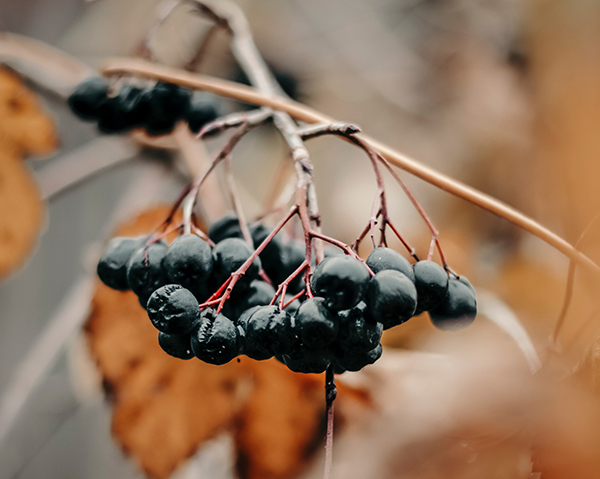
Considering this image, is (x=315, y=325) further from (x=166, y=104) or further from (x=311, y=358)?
(x=166, y=104)

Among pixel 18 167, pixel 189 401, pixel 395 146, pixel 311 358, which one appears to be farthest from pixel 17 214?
pixel 395 146

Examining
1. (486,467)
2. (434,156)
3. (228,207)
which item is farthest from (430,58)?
(486,467)

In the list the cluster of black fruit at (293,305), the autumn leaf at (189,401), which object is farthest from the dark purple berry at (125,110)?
the cluster of black fruit at (293,305)

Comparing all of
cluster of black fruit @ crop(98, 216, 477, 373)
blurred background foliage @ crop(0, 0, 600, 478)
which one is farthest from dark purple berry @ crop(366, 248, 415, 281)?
blurred background foliage @ crop(0, 0, 600, 478)

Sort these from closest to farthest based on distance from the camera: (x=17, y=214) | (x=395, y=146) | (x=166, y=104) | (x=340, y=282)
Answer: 1. (x=340, y=282)
2. (x=166, y=104)
3. (x=17, y=214)
4. (x=395, y=146)

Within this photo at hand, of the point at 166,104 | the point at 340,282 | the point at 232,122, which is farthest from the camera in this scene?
the point at 166,104

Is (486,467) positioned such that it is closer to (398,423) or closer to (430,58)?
(398,423)
